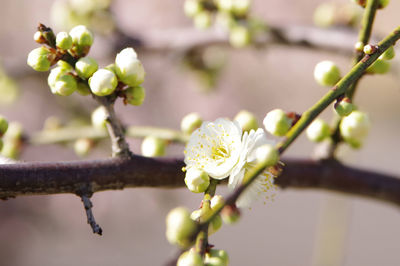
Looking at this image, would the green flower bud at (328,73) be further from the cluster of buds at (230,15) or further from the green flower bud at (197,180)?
the cluster of buds at (230,15)

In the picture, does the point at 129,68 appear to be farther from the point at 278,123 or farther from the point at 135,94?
the point at 278,123

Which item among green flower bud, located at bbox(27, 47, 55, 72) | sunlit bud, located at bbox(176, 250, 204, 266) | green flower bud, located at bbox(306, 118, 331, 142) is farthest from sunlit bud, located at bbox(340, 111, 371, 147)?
green flower bud, located at bbox(27, 47, 55, 72)

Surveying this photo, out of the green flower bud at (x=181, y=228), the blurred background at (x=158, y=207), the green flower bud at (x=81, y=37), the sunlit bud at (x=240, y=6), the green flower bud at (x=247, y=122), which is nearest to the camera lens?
the green flower bud at (x=181, y=228)

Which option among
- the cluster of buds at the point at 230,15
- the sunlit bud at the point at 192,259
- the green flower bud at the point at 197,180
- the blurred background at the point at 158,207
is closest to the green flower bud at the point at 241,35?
the cluster of buds at the point at 230,15

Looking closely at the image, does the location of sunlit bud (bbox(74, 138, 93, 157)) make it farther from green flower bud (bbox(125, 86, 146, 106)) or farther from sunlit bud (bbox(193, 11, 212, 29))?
sunlit bud (bbox(193, 11, 212, 29))

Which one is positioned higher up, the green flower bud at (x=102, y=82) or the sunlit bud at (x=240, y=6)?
the sunlit bud at (x=240, y=6)

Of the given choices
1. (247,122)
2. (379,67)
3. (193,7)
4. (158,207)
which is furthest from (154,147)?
(158,207)

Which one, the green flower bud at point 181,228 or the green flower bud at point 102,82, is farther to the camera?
the green flower bud at point 102,82
